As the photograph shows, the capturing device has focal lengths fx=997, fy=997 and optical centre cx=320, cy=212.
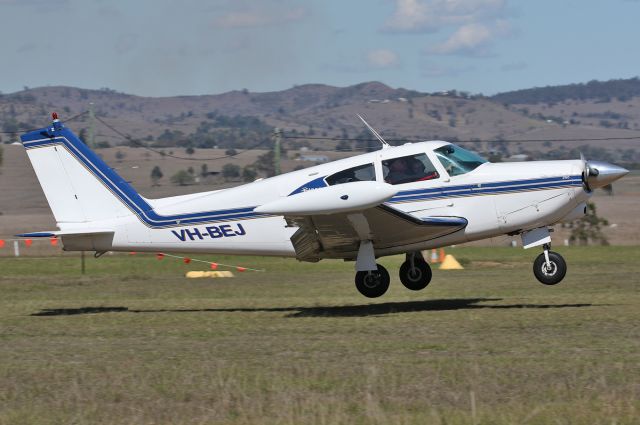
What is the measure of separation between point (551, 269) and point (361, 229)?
2777mm

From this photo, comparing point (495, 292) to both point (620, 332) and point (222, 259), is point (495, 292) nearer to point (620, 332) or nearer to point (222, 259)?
point (620, 332)

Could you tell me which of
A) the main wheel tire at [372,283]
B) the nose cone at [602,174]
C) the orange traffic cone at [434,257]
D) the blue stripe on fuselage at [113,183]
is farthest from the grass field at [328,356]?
the orange traffic cone at [434,257]

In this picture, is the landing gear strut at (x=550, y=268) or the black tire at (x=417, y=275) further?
the black tire at (x=417, y=275)

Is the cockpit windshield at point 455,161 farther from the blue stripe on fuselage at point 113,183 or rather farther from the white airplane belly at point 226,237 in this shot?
the blue stripe on fuselage at point 113,183

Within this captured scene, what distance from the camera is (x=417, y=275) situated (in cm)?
1633

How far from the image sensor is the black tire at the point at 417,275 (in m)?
16.3

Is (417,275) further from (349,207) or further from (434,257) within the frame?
(434,257)

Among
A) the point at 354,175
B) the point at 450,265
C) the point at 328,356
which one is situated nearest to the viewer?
the point at 328,356

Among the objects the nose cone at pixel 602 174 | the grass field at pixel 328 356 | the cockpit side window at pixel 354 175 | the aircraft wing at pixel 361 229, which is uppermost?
the cockpit side window at pixel 354 175

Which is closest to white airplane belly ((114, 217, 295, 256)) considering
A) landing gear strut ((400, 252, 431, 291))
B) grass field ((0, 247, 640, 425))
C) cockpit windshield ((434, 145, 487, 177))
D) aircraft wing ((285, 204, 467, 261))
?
aircraft wing ((285, 204, 467, 261))

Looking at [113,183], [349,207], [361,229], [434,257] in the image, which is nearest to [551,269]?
[361,229]

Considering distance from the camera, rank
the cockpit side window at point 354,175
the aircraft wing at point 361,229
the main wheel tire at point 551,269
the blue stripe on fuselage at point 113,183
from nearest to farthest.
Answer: the aircraft wing at point 361,229
the main wheel tire at point 551,269
the cockpit side window at point 354,175
the blue stripe on fuselage at point 113,183

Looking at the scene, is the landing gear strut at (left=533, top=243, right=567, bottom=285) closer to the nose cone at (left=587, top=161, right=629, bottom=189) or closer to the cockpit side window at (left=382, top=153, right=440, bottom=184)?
the nose cone at (left=587, top=161, right=629, bottom=189)

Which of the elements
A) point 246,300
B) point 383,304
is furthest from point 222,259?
point 383,304
